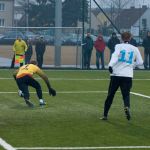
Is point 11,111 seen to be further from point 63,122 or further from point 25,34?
point 25,34

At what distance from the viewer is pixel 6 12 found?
95.8m

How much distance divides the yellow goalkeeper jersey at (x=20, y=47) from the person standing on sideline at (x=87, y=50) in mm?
3692

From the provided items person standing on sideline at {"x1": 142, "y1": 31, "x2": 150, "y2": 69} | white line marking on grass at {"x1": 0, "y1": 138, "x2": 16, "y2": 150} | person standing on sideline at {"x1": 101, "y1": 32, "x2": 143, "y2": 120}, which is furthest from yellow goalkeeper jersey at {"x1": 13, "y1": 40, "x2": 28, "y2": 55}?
white line marking on grass at {"x1": 0, "y1": 138, "x2": 16, "y2": 150}

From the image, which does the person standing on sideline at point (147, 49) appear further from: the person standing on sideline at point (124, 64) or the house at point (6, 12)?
the house at point (6, 12)

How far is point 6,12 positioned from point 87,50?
62.3 meters

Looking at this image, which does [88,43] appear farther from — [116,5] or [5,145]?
[116,5]

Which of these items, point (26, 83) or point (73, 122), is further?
point (26, 83)

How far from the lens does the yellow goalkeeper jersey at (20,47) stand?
32000 millimetres

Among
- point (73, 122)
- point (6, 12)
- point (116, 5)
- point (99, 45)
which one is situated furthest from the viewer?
point (6, 12)

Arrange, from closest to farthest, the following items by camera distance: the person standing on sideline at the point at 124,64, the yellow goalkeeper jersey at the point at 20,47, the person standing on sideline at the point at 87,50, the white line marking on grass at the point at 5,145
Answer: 1. the white line marking on grass at the point at 5,145
2. the person standing on sideline at the point at 124,64
3. the yellow goalkeeper jersey at the point at 20,47
4. the person standing on sideline at the point at 87,50

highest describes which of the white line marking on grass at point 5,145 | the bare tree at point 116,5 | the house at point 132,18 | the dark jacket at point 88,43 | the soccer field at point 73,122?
the bare tree at point 116,5

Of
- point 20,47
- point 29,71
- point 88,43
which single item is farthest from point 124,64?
point 88,43

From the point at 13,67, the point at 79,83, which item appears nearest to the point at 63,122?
the point at 79,83

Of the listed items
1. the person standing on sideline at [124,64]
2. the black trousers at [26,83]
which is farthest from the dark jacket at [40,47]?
the person standing on sideline at [124,64]
